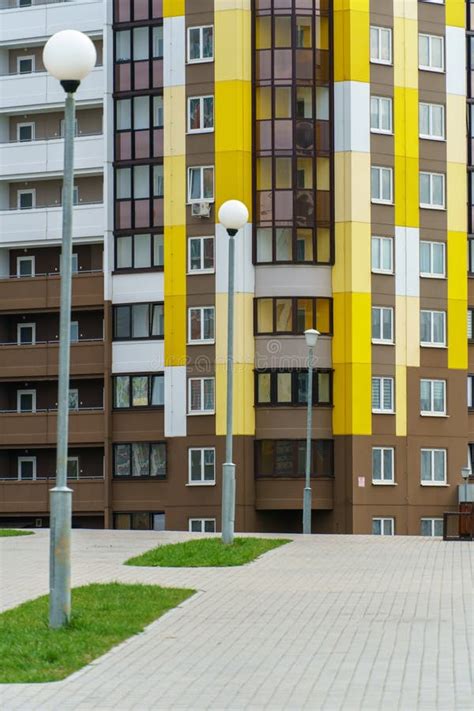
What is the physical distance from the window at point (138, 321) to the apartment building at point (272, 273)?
0.08 meters

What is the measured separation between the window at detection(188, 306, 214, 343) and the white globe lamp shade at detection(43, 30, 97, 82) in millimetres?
40726

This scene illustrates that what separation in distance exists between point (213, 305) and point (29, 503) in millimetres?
10911

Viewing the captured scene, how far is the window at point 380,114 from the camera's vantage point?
56625 millimetres

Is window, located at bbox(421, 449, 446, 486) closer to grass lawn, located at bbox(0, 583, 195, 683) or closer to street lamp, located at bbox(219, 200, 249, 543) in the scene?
street lamp, located at bbox(219, 200, 249, 543)

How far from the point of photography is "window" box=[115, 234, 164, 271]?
57.8m

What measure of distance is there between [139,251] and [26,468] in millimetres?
10119

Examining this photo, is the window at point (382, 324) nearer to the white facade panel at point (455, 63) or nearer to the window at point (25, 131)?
the white facade panel at point (455, 63)

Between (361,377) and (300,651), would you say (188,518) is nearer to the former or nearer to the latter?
(361,377)

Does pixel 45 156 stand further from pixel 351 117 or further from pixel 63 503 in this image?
pixel 63 503

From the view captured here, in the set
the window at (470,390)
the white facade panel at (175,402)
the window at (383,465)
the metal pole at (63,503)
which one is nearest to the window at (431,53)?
the window at (470,390)

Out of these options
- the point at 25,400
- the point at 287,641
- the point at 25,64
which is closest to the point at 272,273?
the point at 25,400

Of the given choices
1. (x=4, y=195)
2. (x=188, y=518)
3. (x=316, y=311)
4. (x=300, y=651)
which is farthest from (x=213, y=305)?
(x=300, y=651)

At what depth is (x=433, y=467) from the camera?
2243 inches

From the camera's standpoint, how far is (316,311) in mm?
55594
